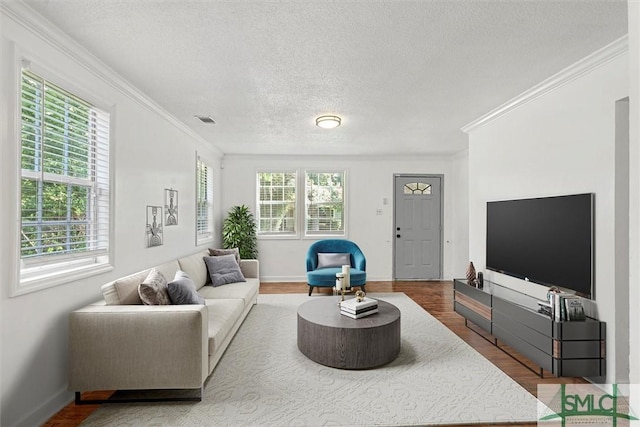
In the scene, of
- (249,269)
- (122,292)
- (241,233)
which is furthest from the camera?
(241,233)

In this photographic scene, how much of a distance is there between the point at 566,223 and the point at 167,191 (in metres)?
4.09

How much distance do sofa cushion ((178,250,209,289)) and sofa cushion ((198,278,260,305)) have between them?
0.12 metres

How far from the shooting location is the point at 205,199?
5598mm

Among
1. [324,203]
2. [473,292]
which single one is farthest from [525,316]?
[324,203]

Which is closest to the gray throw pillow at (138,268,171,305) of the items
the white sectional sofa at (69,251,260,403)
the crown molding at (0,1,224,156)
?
the white sectional sofa at (69,251,260,403)

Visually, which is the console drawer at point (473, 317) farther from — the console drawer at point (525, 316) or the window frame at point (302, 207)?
the window frame at point (302, 207)

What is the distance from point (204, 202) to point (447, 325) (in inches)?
161

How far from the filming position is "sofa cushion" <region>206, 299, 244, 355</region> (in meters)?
2.60

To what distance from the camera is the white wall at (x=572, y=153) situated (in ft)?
7.93

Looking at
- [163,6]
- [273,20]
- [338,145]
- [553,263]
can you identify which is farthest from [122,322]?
A: [338,145]

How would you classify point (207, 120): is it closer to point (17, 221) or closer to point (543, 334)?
point (17, 221)

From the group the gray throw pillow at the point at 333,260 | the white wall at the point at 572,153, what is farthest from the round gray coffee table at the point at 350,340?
the gray throw pillow at the point at 333,260

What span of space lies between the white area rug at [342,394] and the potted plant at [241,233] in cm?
286

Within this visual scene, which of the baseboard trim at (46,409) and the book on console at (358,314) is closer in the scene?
the baseboard trim at (46,409)
